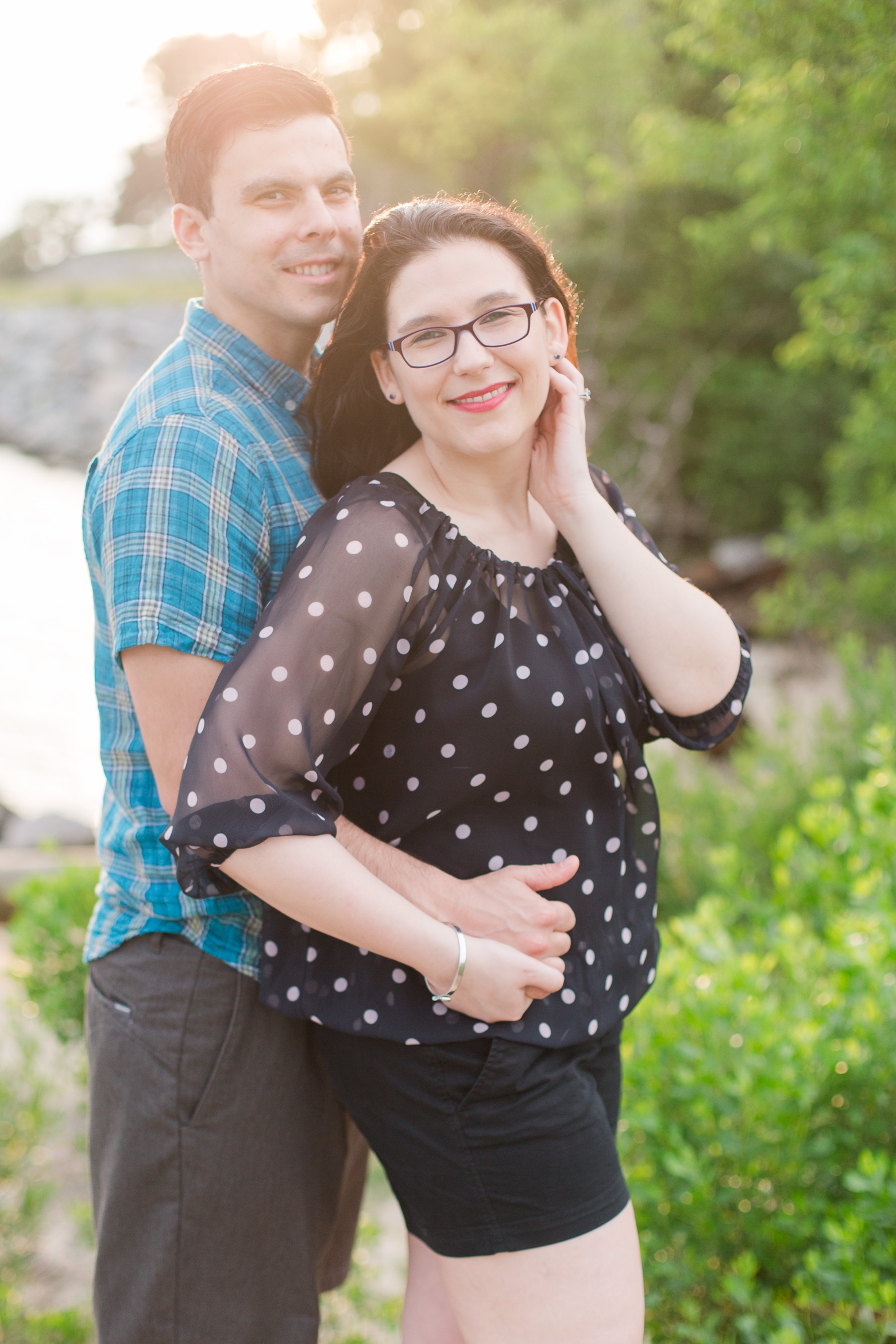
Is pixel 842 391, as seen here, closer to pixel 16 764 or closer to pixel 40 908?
pixel 16 764

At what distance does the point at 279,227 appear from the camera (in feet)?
5.61

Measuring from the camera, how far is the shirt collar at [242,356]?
5.55ft

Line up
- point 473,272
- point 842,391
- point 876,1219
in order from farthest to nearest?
1. point 842,391
2. point 876,1219
3. point 473,272

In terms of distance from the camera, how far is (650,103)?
1603 cm

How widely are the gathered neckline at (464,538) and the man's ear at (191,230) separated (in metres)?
0.57

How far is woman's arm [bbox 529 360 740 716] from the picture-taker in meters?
1.57

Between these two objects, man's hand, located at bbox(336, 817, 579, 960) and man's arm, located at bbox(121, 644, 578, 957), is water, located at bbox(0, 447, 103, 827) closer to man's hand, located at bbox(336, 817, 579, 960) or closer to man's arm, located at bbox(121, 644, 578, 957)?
man's arm, located at bbox(121, 644, 578, 957)

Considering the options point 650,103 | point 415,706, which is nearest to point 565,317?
point 415,706

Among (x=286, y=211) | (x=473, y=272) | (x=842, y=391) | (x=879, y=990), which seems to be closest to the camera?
(x=473, y=272)

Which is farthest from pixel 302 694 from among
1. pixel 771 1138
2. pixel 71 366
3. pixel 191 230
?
pixel 71 366

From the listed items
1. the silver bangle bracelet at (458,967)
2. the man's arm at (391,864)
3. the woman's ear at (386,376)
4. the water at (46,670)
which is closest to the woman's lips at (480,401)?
the woman's ear at (386,376)

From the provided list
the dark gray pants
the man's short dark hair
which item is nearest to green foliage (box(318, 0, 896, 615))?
the man's short dark hair

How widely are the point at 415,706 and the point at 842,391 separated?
14.1m

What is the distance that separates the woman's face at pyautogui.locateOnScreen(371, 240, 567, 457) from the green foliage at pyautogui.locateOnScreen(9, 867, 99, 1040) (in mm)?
2531
